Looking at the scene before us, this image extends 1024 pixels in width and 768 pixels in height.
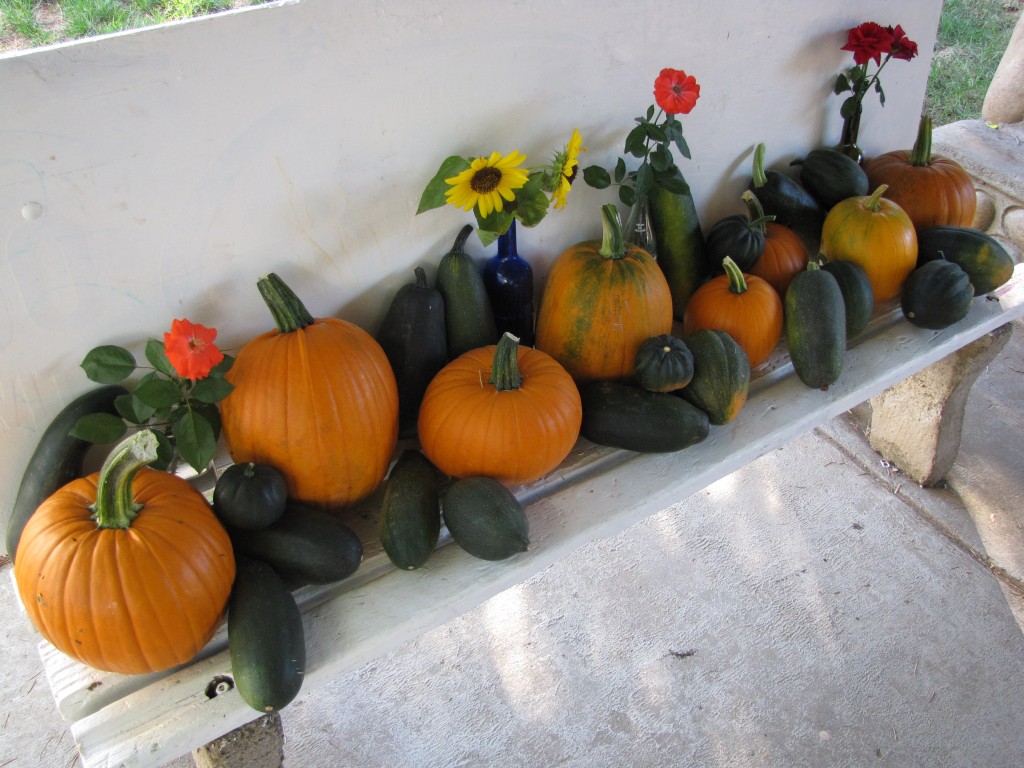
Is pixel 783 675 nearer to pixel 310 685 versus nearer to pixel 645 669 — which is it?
pixel 645 669

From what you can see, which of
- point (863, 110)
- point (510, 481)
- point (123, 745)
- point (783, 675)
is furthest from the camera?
point (863, 110)

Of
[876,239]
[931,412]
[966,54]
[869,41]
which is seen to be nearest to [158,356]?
[876,239]

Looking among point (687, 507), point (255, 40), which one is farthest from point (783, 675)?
point (255, 40)

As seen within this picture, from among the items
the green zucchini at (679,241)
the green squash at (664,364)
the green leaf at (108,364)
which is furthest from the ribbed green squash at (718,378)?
the green leaf at (108,364)

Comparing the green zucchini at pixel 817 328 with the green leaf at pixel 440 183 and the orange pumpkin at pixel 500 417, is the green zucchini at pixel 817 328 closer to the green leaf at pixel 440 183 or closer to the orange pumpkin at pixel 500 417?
the orange pumpkin at pixel 500 417

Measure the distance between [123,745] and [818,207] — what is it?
1.54 metres

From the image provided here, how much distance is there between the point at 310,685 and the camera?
1.02m

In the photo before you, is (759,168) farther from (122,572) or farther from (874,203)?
(122,572)

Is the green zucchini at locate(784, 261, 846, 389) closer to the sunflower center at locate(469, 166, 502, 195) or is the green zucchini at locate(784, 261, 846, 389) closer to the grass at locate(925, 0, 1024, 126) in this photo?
the sunflower center at locate(469, 166, 502, 195)

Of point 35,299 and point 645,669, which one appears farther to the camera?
point 645,669

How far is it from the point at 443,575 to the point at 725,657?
0.80 m

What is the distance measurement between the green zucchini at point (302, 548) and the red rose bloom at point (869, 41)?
1.36 meters

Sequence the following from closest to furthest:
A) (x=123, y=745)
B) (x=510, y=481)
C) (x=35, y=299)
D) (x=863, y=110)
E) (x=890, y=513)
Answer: (x=123, y=745), (x=35, y=299), (x=510, y=481), (x=863, y=110), (x=890, y=513)

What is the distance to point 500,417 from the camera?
1.13 m
